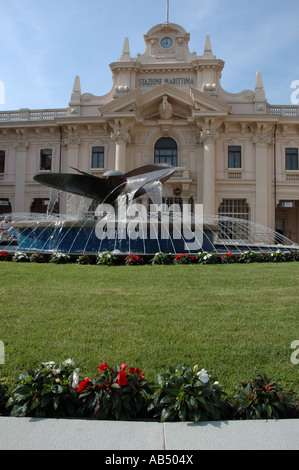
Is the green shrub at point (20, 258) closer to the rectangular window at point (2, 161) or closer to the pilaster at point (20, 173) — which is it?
the pilaster at point (20, 173)

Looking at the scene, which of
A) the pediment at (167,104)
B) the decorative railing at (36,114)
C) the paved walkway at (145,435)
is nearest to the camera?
the paved walkway at (145,435)

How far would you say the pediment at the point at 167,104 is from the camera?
27422mm

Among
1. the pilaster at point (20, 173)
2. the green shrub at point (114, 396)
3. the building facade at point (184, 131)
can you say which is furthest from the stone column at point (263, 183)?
the green shrub at point (114, 396)

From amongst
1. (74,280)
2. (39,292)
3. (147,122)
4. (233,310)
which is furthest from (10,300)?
(147,122)

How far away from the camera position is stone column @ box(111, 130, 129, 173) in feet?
92.5

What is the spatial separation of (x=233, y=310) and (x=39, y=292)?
3.46m

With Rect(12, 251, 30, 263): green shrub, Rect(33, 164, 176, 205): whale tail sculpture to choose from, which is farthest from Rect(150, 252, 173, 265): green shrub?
Rect(12, 251, 30, 263): green shrub

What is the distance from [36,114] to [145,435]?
33.5 metres

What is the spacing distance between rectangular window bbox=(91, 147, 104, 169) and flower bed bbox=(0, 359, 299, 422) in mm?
28495

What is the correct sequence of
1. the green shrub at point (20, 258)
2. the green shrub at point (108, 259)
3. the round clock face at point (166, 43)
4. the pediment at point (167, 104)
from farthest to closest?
the round clock face at point (166, 43) → the pediment at point (167, 104) → the green shrub at point (20, 258) → the green shrub at point (108, 259)

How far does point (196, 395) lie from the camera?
281cm

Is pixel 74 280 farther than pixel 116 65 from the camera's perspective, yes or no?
No

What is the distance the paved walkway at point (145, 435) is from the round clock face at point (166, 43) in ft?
108
